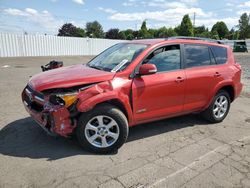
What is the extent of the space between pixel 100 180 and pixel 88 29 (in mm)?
91300

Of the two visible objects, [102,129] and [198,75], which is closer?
[102,129]

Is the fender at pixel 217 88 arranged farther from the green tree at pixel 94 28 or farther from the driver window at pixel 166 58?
the green tree at pixel 94 28

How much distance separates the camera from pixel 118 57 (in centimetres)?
467

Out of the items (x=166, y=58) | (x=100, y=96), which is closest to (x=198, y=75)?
(x=166, y=58)

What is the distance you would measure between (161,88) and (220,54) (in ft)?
6.55

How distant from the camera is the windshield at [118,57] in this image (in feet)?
14.1

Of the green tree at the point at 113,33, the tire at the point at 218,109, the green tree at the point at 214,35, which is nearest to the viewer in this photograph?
the tire at the point at 218,109

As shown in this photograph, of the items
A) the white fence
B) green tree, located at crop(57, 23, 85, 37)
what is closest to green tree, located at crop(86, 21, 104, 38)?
green tree, located at crop(57, 23, 85, 37)

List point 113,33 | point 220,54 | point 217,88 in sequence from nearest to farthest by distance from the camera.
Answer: point 217,88 < point 220,54 < point 113,33

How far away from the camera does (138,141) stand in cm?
444

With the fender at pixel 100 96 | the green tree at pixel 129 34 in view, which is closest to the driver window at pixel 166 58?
the fender at pixel 100 96

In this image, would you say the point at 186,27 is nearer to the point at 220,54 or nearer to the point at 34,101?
the point at 220,54

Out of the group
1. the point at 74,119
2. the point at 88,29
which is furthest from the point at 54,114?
the point at 88,29

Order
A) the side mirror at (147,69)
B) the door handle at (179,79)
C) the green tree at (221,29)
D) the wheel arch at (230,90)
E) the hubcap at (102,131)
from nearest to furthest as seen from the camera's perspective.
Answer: the hubcap at (102,131)
the side mirror at (147,69)
the door handle at (179,79)
the wheel arch at (230,90)
the green tree at (221,29)
